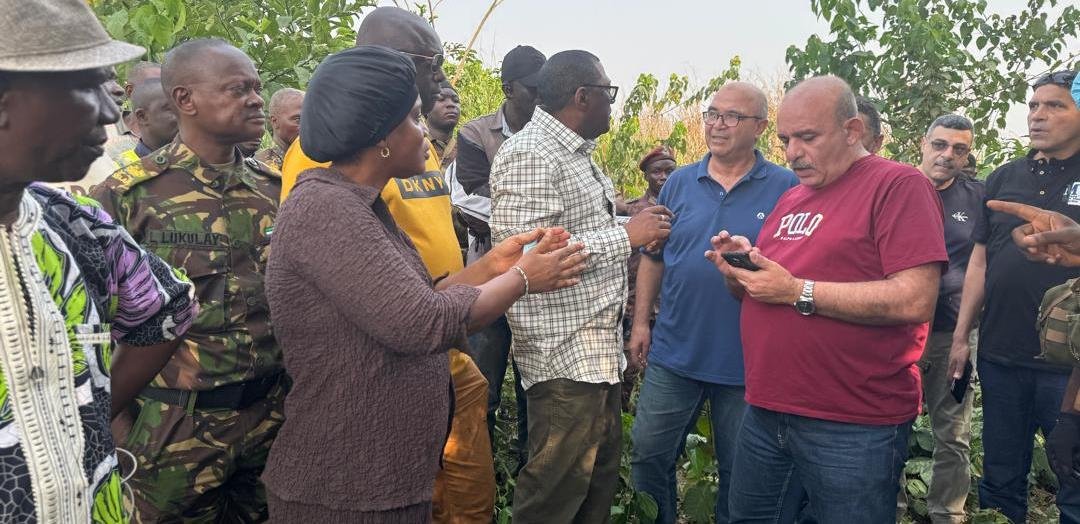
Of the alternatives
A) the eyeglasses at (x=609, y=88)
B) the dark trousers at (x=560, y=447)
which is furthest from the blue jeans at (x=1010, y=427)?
the eyeglasses at (x=609, y=88)

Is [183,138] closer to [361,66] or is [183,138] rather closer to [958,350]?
[361,66]

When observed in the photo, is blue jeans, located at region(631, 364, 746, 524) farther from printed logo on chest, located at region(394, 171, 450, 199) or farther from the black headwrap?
the black headwrap

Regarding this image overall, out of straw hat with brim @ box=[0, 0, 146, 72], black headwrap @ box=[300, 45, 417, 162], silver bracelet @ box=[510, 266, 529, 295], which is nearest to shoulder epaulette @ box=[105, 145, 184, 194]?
black headwrap @ box=[300, 45, 417, 162]

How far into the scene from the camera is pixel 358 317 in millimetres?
2068

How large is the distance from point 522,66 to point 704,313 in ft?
6.79

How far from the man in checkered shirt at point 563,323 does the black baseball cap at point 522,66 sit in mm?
1628

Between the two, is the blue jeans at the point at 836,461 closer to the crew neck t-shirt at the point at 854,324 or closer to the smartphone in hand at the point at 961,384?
the crew neck t-shirt at the point at 854,324

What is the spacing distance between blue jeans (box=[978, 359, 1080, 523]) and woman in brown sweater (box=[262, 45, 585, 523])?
278 centimetres

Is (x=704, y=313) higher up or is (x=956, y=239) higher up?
(x=956, y=239)

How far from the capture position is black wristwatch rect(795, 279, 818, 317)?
285 centimetres

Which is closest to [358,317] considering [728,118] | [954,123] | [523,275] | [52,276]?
[523,275]

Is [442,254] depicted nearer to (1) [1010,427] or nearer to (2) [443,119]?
(2) [443,119]

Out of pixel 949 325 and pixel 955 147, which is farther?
pixel 955 147

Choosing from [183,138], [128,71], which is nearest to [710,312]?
[183,138]
